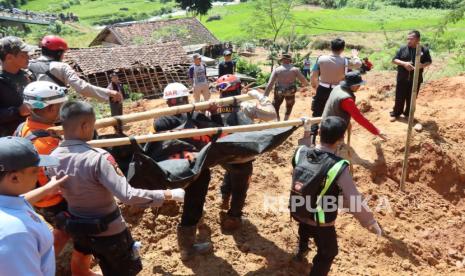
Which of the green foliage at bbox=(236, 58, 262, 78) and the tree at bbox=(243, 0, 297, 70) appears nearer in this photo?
the tree at bbox=(243, 0, 297, 70)

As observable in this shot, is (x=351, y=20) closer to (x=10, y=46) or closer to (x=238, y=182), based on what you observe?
(x=238, y=182)

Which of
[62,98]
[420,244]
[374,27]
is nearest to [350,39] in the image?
[374,27]

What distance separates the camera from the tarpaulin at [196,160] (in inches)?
145

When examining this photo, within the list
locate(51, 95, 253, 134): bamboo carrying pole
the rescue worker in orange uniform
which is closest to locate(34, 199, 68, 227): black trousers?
the rescue worker in orange uniform

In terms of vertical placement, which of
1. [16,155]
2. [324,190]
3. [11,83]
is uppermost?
[16,155]

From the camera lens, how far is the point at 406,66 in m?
7.27

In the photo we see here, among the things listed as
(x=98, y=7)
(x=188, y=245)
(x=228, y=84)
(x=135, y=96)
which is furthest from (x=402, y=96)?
(x=98, y=7)

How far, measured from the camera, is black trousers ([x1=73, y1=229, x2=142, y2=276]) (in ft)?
10.6

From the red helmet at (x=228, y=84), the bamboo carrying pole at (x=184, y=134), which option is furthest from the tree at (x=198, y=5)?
the bamboo carrying pole at (x=184, y=134)

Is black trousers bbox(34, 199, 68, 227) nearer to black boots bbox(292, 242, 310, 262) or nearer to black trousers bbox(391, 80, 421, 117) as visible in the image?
black boots bbox(292, 242, 310, 262)

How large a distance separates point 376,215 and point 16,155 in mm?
5014

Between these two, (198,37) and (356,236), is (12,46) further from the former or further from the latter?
(198,37)

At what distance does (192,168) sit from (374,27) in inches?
1677

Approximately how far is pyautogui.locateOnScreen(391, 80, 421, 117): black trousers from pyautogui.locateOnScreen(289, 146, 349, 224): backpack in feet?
15.5
